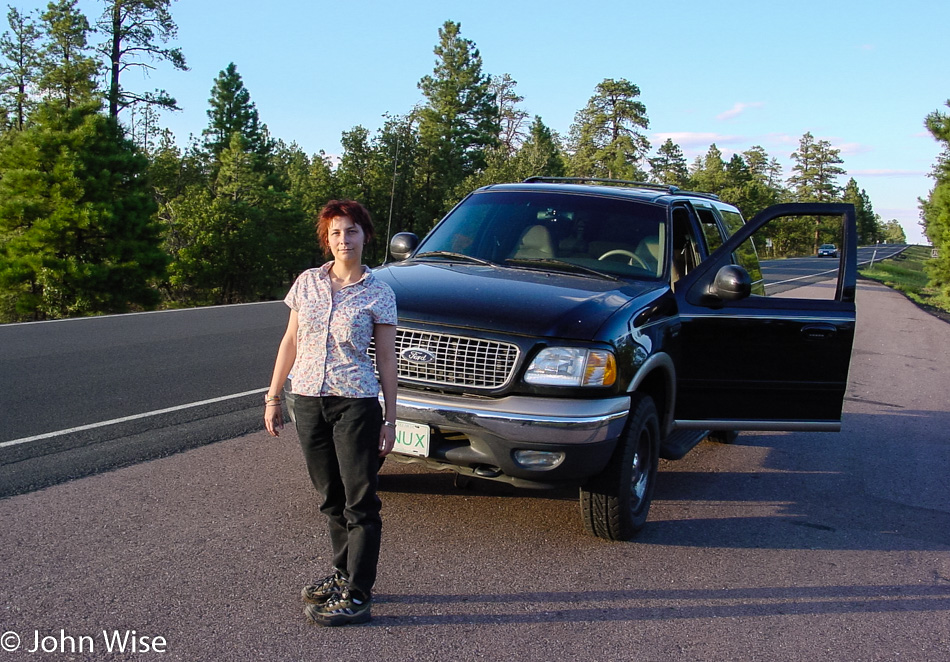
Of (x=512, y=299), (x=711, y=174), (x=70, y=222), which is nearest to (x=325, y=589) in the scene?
(x=512, y=299)

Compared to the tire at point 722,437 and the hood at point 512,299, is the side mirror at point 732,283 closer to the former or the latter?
the hood at point 512,299

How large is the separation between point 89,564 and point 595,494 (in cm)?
254

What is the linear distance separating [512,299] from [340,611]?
194cm

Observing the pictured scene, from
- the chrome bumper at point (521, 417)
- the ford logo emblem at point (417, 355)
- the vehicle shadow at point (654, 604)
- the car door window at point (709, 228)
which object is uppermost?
the car door window at point (709, 228)

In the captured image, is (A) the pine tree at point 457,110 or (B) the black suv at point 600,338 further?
(A) the pine tree at point 457,110

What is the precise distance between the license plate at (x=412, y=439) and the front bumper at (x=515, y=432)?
3cm

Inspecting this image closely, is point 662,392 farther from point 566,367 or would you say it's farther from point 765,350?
point 566,367

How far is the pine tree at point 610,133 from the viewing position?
284 ft

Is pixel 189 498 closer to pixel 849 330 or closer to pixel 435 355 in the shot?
pixel 435 355

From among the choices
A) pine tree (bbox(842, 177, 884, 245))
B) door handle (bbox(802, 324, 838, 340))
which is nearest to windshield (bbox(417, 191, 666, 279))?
door handle (bbox(802, 324, 838, 340))

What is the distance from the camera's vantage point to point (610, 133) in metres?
88.5

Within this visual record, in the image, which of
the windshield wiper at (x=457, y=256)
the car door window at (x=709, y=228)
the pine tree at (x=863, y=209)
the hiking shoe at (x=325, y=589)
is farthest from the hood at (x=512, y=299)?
the pine tree at (x=863, y=209)

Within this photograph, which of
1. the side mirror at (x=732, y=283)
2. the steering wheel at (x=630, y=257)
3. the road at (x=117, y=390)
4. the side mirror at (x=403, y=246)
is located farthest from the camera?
the side mirror at (x=403, y=246)

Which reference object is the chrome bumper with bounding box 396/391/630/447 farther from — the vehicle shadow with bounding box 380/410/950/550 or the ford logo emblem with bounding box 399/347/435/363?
the vehicle shadow with bounding box 380/410/950/550
